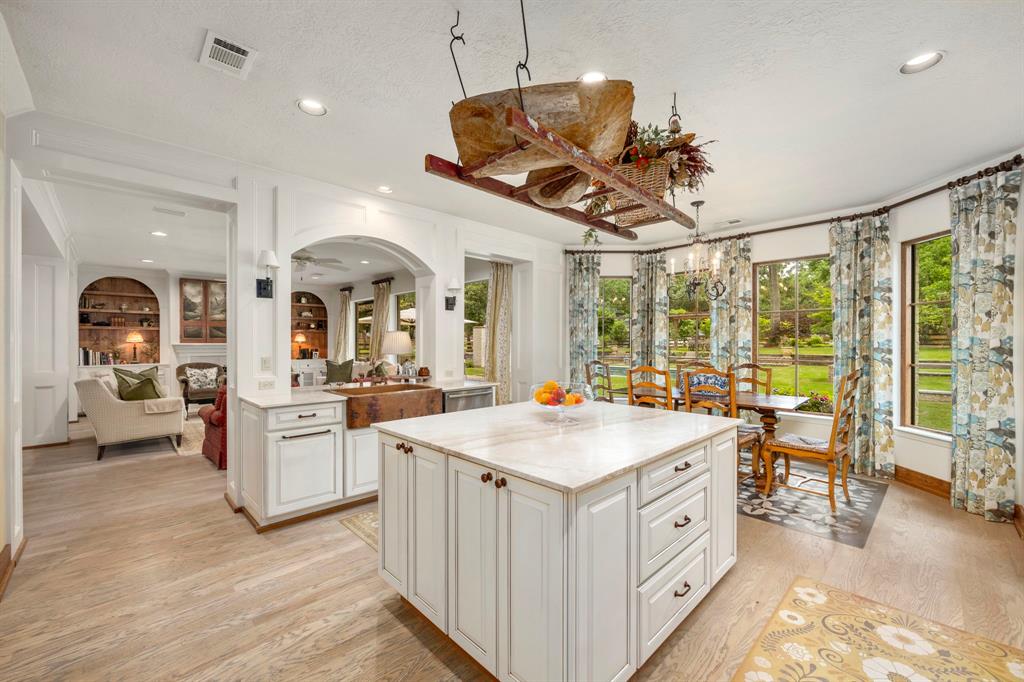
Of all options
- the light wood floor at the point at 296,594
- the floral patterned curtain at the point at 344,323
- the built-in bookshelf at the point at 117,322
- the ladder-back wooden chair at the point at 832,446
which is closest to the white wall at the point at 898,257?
the light wood floor at the point at 296,594

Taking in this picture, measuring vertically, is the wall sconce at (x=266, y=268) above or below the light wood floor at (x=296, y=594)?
above

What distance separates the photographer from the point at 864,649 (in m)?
1.99

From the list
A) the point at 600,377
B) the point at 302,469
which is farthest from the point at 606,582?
the point at 600,377

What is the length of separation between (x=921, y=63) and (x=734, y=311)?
3591 mm

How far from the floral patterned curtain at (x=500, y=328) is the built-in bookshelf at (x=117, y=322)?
7.29 m

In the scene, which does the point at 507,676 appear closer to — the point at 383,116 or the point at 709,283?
the point at 383,116

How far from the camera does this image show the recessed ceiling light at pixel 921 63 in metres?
2.17

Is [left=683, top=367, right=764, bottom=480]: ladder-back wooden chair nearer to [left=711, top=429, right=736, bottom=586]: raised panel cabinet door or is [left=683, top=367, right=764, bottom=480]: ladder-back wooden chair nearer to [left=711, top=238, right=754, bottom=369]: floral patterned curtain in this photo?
[left=711, top=238, right=754, bottom=369]: floral patterned curtain

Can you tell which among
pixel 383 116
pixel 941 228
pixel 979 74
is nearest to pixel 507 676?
pixel 383 116

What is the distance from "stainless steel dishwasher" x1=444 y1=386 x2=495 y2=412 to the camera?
170 inches

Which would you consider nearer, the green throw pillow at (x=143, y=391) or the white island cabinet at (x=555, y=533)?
the white island cabinet at (x=555, y=533)

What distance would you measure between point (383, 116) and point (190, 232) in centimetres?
453

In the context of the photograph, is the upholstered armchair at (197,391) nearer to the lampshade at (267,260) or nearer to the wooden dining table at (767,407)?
the lampshade at (267,260)

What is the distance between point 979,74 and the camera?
7.66 feet
